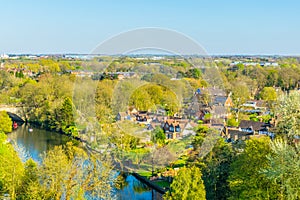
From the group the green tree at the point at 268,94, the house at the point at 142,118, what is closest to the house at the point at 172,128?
the house at the point at 142,118

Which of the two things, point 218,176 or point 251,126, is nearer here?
point 218,176

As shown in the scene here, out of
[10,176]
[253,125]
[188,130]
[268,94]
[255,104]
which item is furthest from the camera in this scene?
[268,94]

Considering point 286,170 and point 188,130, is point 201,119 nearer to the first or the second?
point 188,130

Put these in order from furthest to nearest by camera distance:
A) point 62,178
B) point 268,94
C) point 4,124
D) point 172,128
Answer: point 268,94, point 4,124, point 172,128, point 62,178

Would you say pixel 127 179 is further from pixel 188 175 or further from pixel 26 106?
pixel 26 106

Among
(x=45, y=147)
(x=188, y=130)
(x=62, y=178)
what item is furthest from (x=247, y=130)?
(x=62, y=178)

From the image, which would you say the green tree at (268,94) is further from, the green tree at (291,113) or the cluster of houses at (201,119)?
the green tree at (291,113)
